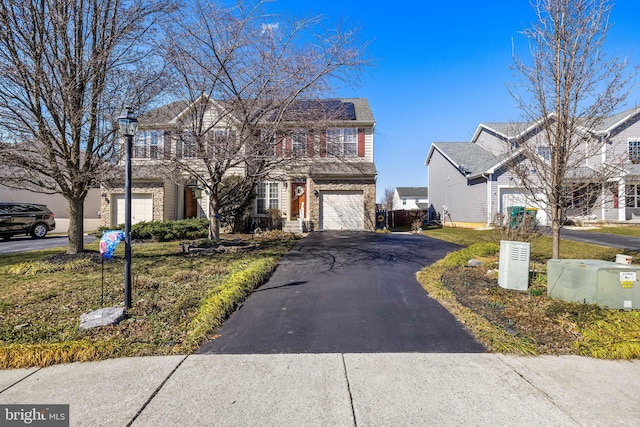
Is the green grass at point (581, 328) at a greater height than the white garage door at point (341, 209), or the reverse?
the white garage door at point (341, 209)

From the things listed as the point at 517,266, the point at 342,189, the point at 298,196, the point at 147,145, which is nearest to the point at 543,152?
the point at 517,266

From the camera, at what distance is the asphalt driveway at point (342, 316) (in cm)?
389

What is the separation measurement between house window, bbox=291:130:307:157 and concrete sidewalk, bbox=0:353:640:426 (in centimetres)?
699

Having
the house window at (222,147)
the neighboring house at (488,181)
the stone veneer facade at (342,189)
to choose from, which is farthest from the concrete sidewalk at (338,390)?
the stone veneer facade at (342,189)

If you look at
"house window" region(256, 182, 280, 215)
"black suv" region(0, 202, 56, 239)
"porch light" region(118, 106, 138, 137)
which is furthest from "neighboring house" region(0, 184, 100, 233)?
"porch light" region(118, 106, 138, 137)

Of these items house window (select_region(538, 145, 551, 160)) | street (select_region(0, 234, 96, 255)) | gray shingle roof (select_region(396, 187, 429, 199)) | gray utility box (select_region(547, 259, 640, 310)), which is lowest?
street (select_region(0, 234, 96, 255))

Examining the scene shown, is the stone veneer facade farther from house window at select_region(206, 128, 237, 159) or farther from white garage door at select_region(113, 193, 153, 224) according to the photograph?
white garage door at select_region(113, 193, 153, 224)

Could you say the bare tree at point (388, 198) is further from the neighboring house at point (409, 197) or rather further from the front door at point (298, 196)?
the front door at point (298, 196)

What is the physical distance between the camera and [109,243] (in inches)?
202

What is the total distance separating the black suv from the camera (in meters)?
14.3

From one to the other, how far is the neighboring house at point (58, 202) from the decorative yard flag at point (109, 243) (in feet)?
66.2

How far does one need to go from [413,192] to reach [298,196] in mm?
49217

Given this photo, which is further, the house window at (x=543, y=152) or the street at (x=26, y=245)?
the street at (x=26, y=245)

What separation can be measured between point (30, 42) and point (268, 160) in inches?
234
